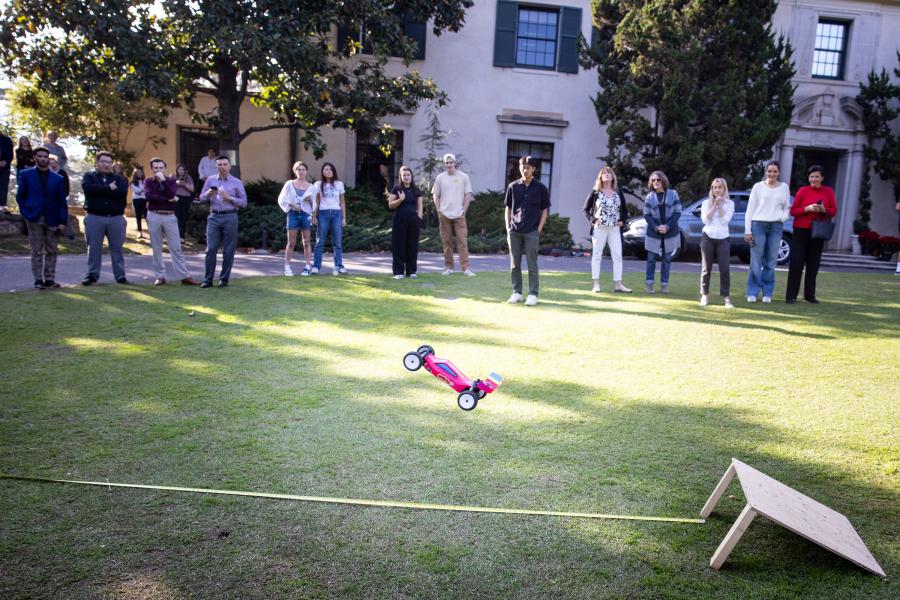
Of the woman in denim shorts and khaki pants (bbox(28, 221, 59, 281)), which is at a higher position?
the woman in denim shorts

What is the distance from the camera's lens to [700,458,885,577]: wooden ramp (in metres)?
2.70

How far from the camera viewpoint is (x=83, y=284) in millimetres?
10000

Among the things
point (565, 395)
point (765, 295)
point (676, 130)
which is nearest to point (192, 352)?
point (565, 395)

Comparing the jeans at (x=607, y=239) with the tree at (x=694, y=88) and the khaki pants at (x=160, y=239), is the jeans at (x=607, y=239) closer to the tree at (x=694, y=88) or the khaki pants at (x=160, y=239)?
the khaki pants at (x=160, y=239)

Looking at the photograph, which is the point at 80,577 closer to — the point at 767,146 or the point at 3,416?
the point at 3,416

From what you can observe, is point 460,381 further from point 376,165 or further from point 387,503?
point 376,165

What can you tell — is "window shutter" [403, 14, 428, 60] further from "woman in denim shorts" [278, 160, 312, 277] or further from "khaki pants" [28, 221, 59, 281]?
"khaki pants" [28, 221, 59, 281]

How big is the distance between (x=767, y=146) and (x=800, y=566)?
18.5 meters

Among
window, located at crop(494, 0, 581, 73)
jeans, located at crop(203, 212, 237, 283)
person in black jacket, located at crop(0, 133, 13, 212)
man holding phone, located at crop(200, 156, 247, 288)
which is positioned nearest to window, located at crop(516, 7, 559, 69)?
window, located at crop(494, 0, 581, 73)

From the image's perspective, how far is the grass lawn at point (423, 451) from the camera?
2756 mm

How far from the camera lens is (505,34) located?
20625 millimetres

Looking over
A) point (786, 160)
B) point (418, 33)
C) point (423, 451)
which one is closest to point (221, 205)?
point (423, 451)

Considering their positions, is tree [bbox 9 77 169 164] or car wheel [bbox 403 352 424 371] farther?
tree [bbox 9 77 169 164]

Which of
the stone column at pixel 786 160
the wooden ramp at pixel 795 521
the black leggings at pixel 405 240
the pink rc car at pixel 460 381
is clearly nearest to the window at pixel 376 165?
the black leggings at pixel 405 240
